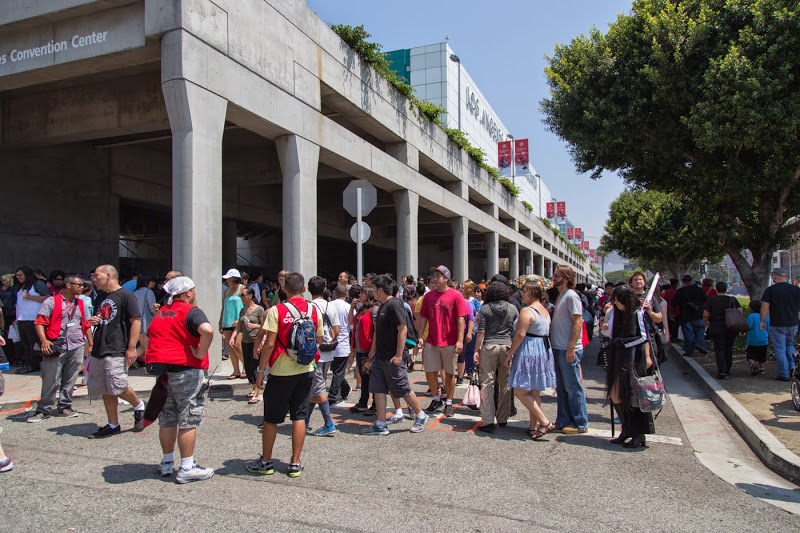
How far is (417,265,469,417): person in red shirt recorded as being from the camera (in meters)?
6.71

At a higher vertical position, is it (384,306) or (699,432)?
(384,306)

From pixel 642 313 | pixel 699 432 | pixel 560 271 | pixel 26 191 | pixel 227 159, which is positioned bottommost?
pixel 699 432

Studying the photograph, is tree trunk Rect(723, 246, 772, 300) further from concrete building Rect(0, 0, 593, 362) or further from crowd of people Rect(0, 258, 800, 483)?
concrete building Rect(0, 0, 593, 362)

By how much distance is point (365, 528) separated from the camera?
3531 millimetres

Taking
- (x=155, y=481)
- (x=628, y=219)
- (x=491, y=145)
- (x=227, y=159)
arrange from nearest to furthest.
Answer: (x=155, y=481) → (x=227, y=159) → (x=628, y=219) → (x=491, y=145)

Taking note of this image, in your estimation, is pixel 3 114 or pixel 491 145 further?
pixel 491 145

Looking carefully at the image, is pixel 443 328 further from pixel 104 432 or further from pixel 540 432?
pixel 104 432

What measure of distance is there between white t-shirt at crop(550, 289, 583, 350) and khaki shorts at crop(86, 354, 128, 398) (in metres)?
4.93

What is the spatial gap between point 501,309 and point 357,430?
7.36 ft

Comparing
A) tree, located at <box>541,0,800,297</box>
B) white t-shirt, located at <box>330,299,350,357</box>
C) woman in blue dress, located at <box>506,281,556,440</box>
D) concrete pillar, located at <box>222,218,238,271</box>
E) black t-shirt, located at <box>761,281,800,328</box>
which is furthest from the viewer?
concrete pillar, located at <box>222,218,238,271</box>

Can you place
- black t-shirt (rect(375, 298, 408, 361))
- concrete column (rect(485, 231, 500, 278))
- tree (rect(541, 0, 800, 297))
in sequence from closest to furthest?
1. black t-shirt (rect(375, 298, 408, 361))
2. tree (rect(541, 0, 800, 297))
3. concrete column (rect(485, 231, 500, 278))

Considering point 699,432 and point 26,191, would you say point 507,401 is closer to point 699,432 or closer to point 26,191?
point 699,432

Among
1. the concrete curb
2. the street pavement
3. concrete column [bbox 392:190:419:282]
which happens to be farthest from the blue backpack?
concrete column [bbox 392:190:419:282]

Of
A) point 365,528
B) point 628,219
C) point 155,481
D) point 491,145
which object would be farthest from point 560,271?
point 491,145
